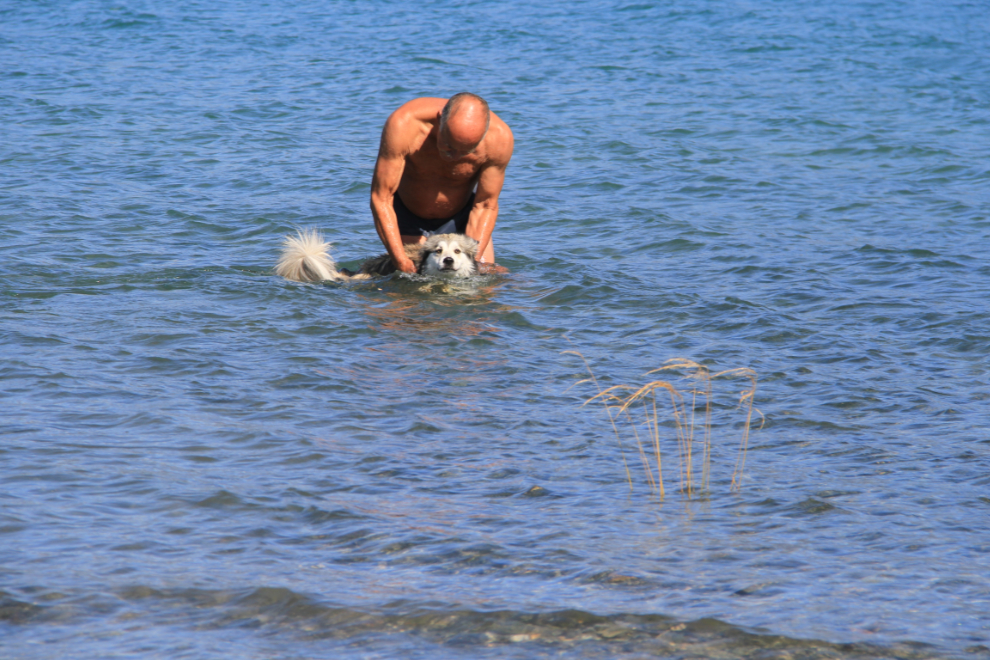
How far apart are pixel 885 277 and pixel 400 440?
4.97m

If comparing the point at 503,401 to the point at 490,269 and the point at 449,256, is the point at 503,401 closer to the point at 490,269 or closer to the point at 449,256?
the point at 449,256

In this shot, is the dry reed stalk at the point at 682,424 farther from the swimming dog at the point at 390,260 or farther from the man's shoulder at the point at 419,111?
the man's shoulder at the point at 419,111

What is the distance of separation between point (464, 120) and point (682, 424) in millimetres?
2917

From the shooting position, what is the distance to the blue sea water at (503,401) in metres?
3.42

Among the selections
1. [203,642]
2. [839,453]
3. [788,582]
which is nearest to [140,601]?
[203,642]

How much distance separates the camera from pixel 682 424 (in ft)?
17.0

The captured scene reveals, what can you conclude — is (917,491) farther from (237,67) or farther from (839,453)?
(237,67)

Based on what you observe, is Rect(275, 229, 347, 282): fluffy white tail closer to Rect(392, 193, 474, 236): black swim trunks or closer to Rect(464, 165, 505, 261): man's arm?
Rect(392, 193, 474, 236): black swim trunks

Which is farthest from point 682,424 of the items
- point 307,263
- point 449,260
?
point 307,263

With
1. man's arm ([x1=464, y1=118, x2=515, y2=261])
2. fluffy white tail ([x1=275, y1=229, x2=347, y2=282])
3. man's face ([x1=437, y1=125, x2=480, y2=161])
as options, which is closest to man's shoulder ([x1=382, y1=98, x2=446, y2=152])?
man's face ([x1=437, y1=125, x2=480, y2=161])

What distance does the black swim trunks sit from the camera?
8117 mm

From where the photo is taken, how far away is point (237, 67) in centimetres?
1955

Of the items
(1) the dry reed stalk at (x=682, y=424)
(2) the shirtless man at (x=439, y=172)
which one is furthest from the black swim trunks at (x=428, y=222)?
(1) the dry reed stalk at (x=682, y=424)

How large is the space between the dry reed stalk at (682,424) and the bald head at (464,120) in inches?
73.7
